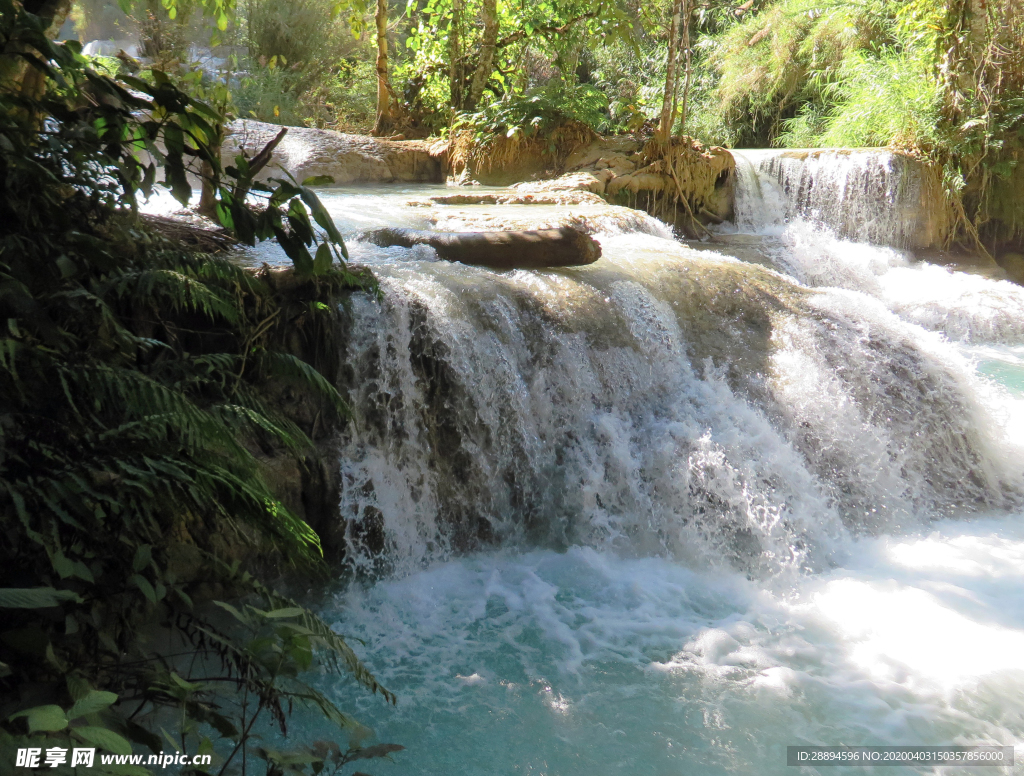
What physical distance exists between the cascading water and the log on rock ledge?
0.12 meters

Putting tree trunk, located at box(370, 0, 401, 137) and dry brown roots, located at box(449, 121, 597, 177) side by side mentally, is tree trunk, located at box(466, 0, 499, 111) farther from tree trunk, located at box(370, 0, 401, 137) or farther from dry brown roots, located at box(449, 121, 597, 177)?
dry brown roots, located at box(449, 121, 597, 177)

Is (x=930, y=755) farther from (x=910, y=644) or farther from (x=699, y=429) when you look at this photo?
(x=699, y=429)

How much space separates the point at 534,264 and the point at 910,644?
137 inches

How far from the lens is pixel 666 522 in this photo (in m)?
4.32

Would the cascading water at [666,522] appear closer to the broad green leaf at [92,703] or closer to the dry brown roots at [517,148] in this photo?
the broad green leaf at [92,703]

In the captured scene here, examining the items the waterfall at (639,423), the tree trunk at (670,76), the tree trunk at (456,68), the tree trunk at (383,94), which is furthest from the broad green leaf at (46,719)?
the tree trunk at (456,68)

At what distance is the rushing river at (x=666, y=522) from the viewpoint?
2949 millimetres

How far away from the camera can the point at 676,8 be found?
857cm

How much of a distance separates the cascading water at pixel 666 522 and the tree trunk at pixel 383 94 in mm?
6853

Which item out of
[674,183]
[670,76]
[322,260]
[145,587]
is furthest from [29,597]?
[674,183]

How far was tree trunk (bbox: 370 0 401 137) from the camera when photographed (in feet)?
37.7

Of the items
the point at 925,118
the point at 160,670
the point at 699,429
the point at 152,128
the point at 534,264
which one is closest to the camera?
the point at 160,670

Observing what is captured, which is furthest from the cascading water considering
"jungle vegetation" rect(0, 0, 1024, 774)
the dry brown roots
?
the dry brown roots

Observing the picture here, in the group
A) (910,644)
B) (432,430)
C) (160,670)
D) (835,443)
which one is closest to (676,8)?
(835,443)
